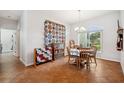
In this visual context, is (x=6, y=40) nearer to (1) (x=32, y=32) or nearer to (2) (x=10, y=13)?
(2) (x=10, y=13)

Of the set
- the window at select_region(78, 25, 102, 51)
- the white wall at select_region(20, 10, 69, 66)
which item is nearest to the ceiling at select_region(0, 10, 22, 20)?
the white wall at select_region(20, 10, 69, 66)

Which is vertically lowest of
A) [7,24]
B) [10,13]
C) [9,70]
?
[9,70]

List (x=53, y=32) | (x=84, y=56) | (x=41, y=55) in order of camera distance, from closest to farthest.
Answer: (x=84, y=56) < (x=41, y=55) < (x=53, y=32)

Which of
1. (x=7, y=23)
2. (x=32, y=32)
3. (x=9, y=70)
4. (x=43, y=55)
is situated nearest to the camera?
(x=9, y=70)

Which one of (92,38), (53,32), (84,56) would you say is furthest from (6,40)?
(84,56)

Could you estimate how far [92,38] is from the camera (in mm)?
6418

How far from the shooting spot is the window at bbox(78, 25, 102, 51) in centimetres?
598

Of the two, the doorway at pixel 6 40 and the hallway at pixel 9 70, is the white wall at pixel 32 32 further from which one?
the doorway at pixel 6 40

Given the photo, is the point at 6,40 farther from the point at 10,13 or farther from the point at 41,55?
the point at 41,55

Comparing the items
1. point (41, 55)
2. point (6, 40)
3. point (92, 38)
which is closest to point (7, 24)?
point (6, 40)

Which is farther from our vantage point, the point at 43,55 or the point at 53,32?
the point at 53,32

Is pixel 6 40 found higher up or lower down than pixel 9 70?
higher up
